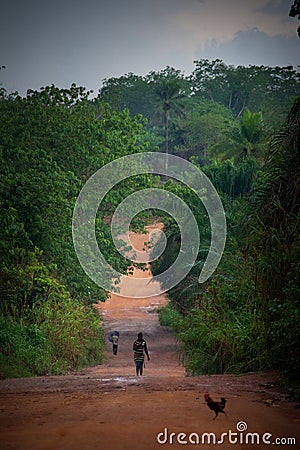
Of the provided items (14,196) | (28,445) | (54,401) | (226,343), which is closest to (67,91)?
(14,196)

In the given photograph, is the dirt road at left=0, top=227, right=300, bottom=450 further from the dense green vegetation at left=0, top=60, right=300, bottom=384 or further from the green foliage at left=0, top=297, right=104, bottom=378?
the green foliage at left=0, top=297, right=104, bottom=378

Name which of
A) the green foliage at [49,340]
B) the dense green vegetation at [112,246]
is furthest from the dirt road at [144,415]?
the green foliage at [49,340]

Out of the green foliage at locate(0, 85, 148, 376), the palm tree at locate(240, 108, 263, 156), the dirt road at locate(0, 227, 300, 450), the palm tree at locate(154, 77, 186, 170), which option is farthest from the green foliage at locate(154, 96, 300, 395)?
Result: the palm tree at locate(154, 77, 186, 170)

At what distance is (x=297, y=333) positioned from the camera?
6.88 m

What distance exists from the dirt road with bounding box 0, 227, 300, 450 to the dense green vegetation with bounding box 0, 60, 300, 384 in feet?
3.56

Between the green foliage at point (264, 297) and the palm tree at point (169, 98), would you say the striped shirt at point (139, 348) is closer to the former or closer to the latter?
the green foliage at point (264, 297)

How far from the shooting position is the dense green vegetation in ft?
29.5

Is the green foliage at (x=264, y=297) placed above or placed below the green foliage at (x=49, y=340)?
above

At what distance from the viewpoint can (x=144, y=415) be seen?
5.43 metres

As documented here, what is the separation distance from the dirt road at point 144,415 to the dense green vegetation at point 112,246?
1084mm

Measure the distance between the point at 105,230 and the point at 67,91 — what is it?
6.56 meters

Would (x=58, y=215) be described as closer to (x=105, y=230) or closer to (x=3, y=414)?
(x=105, y=230)

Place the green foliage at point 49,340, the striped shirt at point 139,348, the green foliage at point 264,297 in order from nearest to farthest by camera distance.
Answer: the green foliage at point 264,297, the green foliage at point 49,340, the striped shirt at point 139,348

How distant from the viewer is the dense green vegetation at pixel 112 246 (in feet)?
29.5
